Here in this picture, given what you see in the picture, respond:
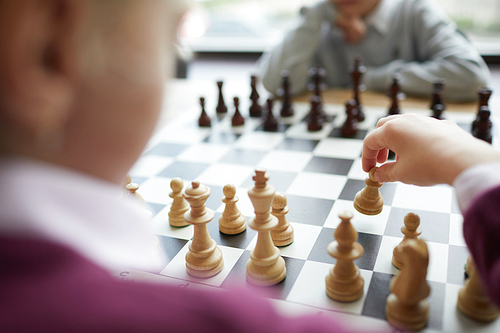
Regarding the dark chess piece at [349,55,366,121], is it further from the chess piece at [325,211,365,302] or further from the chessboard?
the chess piece at [325,211,365,302]

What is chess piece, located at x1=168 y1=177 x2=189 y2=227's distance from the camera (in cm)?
100

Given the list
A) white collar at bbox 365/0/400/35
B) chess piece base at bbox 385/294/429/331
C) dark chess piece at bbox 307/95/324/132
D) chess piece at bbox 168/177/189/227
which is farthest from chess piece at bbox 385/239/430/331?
white collar at bbox 365/0/400/35

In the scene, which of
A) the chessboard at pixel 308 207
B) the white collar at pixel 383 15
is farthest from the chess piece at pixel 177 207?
the white collar at pixel 383 15

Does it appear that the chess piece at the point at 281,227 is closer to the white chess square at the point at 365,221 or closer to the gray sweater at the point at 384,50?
the white chess square at the point at 365,221

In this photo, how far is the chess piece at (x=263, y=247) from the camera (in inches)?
30.3

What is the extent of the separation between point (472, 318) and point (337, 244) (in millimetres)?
240

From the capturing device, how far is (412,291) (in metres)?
0.65

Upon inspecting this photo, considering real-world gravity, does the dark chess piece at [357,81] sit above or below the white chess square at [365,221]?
above

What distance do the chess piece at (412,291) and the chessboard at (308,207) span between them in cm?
2

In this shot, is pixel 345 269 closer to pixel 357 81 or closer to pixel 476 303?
pixel 476 303

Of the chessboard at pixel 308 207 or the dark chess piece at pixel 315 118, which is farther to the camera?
the dark chess piece at pixel 315 118

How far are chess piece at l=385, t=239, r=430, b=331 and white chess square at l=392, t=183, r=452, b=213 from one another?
388 millimetres

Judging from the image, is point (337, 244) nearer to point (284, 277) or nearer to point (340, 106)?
point (284, 277)

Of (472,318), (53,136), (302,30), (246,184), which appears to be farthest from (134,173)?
(302,30)
